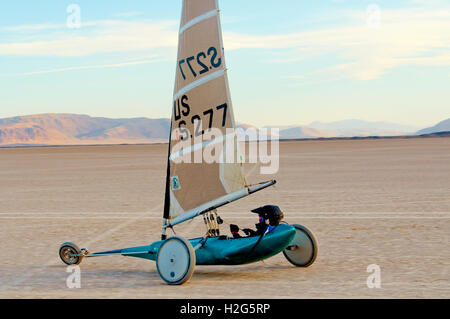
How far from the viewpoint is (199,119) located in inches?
405

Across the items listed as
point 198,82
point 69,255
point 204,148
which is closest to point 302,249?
A: point 204,148

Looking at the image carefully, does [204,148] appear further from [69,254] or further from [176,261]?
[69,254]

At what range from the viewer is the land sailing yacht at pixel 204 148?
392 inches

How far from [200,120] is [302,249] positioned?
245 cm

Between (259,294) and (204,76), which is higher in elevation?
(204,76)

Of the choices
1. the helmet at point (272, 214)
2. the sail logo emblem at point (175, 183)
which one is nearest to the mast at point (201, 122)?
the sail logo emblem at point (175, 183)

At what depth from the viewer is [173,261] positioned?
9203 millimetres

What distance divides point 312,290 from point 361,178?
900 inches

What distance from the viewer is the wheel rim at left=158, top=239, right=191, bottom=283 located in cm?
909

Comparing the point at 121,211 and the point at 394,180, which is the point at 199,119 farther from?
the point at 394,180

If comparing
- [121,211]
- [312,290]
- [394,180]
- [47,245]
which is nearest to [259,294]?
[312,290]

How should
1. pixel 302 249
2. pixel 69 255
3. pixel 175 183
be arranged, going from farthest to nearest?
1. pixel 69 255
2. pixel 175 183
3. pixel 302 249

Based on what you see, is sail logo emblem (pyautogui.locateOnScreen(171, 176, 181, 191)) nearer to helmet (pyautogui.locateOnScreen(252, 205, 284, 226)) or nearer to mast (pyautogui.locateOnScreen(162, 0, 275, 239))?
mast (pyautogui.locateOnScreen(162, 0, 275, 239))
